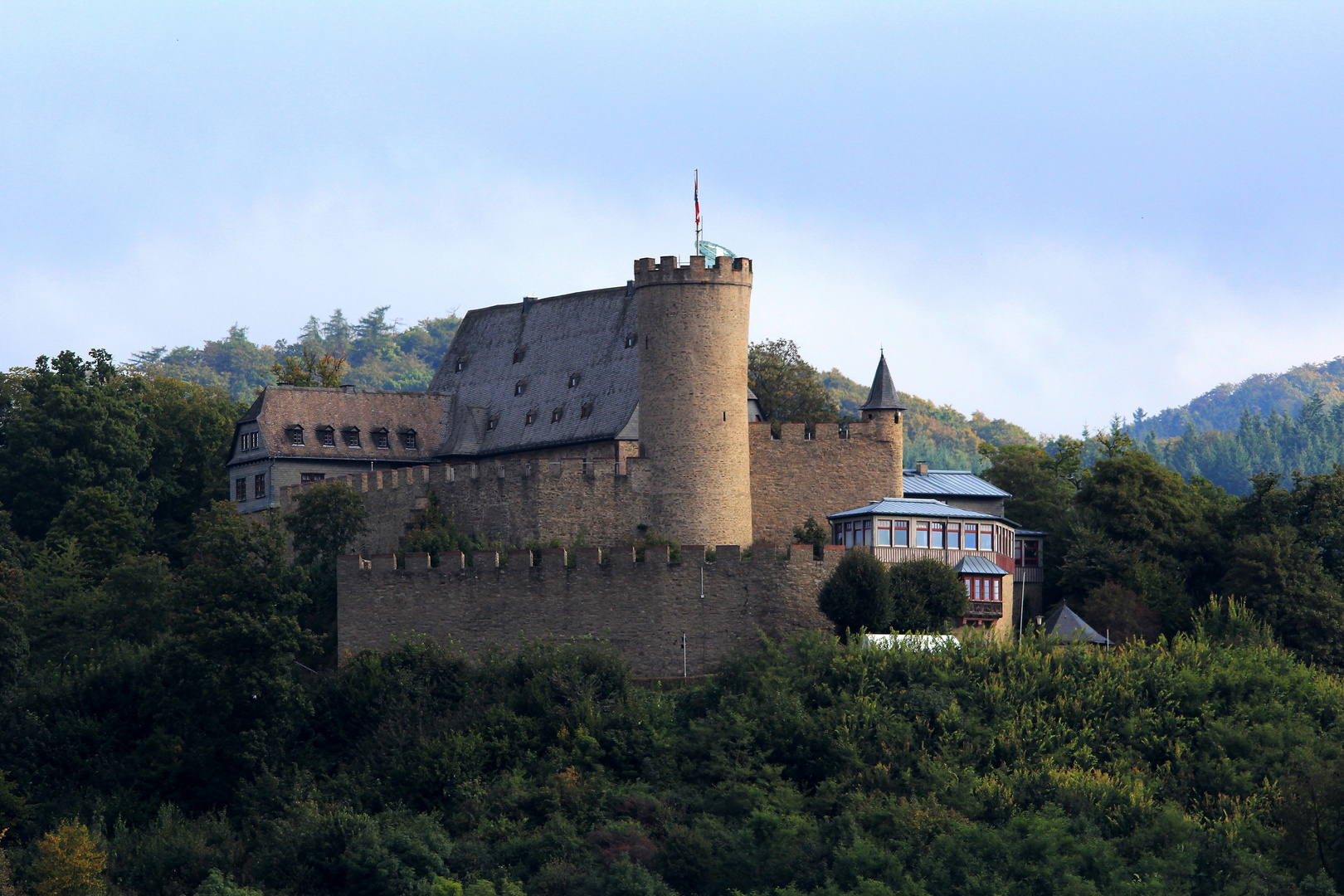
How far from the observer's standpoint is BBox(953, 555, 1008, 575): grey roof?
59406 mm

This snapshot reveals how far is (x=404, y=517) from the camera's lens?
65000 mm

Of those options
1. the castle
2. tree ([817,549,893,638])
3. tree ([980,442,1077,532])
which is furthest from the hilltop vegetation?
tree ([980,442,1077,532])

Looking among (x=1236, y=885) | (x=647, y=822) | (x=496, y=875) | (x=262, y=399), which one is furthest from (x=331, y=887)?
(x=262, y=399)

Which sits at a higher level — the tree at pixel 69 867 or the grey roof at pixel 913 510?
the grey roof at pixel 913 510

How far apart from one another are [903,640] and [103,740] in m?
21.5

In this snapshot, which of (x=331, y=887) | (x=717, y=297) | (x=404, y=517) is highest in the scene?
(x=717, y=297)

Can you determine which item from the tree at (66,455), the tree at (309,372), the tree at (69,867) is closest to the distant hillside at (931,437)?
the tree at (309,372)

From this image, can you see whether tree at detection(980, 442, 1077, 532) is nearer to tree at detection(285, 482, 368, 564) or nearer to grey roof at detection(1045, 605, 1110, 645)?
grey roof at detection(1045, 605, 1110, 645)

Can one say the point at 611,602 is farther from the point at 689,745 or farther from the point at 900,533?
the point at 900,533

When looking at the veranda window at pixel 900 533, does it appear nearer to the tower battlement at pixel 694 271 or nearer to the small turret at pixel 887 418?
the small turret at pixel 887 418

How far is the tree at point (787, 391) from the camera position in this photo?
75438 mm

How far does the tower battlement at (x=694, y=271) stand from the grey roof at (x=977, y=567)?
10737mm

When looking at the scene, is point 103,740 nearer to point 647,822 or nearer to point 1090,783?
point 647,822

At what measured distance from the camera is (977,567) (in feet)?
195
